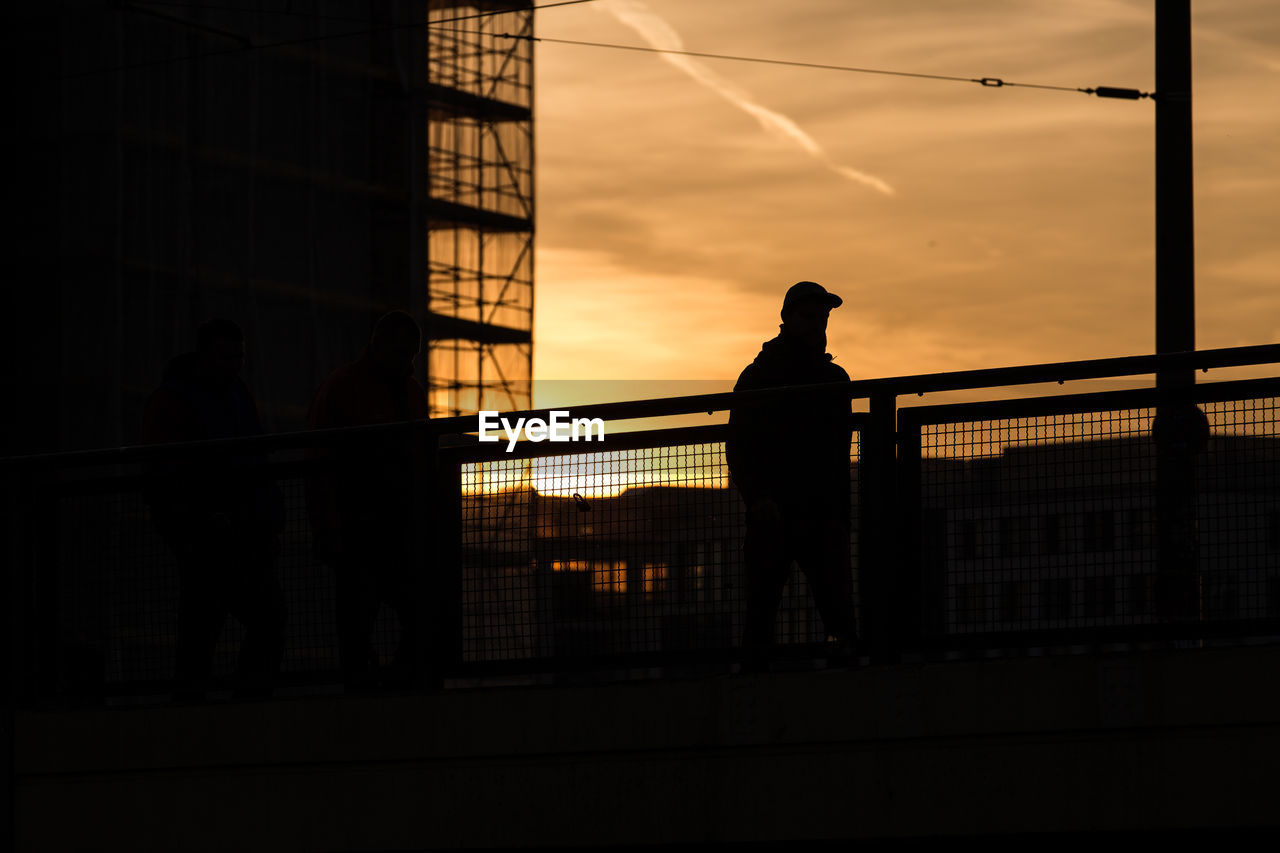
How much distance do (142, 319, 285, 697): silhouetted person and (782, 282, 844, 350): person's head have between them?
235 cm

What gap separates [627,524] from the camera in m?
7.34

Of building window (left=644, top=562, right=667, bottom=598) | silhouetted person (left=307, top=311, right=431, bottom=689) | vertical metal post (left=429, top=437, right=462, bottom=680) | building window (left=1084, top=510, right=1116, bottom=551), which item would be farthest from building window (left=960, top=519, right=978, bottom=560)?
silhouetted person (left=307, top=311, right=431, bottom=689)

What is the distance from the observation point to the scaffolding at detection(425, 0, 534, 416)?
50.7m

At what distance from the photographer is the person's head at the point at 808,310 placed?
7156 mm

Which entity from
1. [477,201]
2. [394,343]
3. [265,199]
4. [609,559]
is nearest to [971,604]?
[609,559]

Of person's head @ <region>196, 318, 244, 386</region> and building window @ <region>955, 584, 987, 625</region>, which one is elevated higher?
person's head @ <region>196, 318, 244, 386</region>

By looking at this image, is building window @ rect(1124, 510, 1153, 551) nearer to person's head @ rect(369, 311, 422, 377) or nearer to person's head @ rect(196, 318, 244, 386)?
person's head @ rect(369, 311, 422, 377)

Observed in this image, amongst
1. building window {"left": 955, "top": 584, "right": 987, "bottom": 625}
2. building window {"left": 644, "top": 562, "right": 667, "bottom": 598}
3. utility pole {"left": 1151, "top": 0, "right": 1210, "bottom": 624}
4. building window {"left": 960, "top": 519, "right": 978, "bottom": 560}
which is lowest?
building window {"left": 955, "top": 584, "right": 987, "bottom": 625}

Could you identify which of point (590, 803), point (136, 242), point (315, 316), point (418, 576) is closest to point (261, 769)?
point (418, 576)

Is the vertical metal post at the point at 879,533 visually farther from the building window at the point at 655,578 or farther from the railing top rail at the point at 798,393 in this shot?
the building window at the point at 655,578

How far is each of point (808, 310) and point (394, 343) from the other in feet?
6.29

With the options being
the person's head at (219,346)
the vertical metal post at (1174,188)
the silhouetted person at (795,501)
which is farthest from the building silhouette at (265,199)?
the silhouetted person at (795,501)

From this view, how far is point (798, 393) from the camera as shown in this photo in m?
7.11

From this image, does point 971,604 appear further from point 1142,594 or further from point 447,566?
point 447,566
